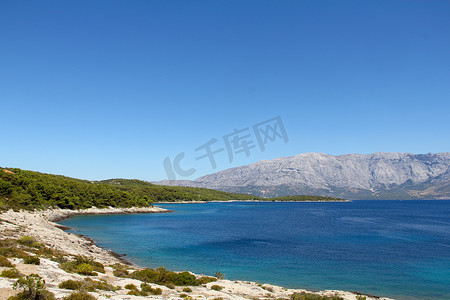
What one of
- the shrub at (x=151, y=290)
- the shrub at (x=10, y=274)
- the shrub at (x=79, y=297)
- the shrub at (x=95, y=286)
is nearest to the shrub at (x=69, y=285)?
the shrub at (x=95, y=286)

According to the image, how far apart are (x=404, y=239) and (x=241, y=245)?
3943 cm

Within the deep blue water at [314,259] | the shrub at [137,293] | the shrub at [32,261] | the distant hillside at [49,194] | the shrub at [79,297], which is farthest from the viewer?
the distant hillside at [49,194]

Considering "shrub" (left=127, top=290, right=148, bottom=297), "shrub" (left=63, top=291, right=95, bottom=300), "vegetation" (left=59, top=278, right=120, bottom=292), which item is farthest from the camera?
"shrub" (left=127, top=290, right=148, bottom=297)

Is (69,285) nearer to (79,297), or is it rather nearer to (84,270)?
(79,297)

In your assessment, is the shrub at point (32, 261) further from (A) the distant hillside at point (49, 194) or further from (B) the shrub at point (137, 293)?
(A) the distant hillside at point (49, 194)

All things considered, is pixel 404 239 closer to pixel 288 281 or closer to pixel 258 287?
pixel 288 281

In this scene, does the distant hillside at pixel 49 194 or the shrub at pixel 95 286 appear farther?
the distant hillside at pixel 49 194

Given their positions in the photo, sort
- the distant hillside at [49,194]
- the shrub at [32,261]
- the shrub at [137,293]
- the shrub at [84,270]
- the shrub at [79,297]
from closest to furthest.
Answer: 1. the shrub at [79,297]
2. the shrub at [137,293]
3. the shrub at [32,261]
4. the shrub at [84,270]
5. the distant hillside at [49,194]

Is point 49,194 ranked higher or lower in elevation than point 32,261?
higher

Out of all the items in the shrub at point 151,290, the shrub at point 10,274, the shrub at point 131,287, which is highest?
the shrub at point 10,274

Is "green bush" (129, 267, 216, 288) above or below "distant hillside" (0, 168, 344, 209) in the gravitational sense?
below

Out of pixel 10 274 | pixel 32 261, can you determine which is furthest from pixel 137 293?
pixel 32 261

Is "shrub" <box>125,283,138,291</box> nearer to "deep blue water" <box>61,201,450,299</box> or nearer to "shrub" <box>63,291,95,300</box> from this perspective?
"shrub" <box>63,291,95,300</box>

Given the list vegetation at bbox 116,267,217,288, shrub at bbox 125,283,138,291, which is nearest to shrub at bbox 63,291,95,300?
shrub at bbox 125,283,138,291
